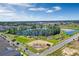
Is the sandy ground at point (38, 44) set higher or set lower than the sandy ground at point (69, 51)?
higher

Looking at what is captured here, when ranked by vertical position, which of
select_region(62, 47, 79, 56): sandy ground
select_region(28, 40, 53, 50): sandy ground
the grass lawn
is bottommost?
select_region(62, 47, 79, 56): sandy ground

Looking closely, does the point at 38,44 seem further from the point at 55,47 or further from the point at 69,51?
the point at 69,51

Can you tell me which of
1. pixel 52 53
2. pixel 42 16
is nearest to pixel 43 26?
pixel 42 16

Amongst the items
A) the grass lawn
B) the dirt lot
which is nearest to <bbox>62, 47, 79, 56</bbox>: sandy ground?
the dirt lot

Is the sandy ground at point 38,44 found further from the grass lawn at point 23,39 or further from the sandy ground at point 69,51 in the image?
the sandy ground at point 69,51

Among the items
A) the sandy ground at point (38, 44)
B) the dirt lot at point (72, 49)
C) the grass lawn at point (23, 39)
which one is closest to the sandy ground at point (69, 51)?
the dirt lot at point (72, 49)

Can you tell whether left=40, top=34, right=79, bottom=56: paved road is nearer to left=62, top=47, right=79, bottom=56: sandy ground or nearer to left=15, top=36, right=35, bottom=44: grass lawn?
left=62, top=47, right=79, bottom=56: sandy ground

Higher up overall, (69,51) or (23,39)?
(23,39)

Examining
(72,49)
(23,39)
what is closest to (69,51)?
(72,49)

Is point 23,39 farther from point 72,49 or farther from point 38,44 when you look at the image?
point 72,49

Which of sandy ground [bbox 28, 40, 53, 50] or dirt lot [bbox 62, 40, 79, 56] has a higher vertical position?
sandy ground [bbox 28, 40, 53, 50]

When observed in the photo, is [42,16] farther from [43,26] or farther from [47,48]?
[47,48]
